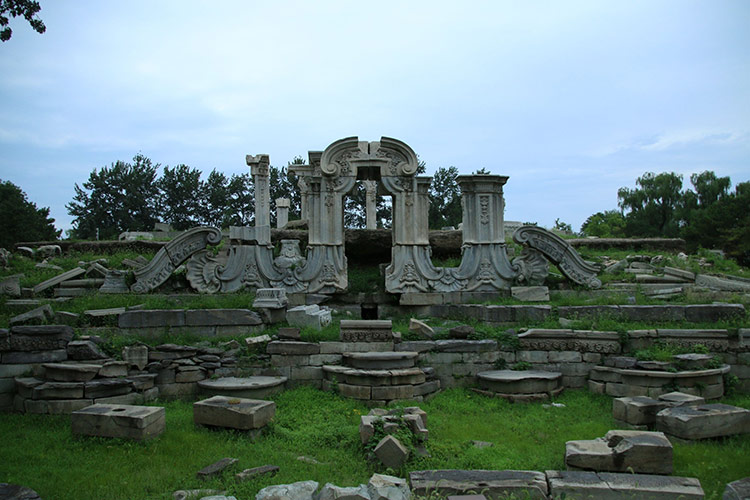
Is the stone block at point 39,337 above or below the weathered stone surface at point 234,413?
above

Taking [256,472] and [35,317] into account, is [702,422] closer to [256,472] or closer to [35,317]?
[256,472]

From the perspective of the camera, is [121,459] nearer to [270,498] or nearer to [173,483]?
[173,483]

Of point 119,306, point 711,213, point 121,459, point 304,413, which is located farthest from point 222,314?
point 711,213

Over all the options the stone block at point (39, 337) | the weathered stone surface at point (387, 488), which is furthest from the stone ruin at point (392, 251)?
the weathered stone surface at point (387, 488)

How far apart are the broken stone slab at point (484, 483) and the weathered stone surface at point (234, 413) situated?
2.08 meters

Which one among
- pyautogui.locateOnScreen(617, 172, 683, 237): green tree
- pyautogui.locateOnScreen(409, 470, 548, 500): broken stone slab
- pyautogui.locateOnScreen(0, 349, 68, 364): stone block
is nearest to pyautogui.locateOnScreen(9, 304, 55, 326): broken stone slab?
pyautogui.locateOnScreen(0, 349, 68, 364): stone block

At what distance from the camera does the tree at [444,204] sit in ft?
91.4

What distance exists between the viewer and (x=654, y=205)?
1467 inches

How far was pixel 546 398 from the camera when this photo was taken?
309 inches

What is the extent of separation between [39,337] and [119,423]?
8.58 feet

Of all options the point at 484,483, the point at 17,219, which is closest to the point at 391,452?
the point at 484,483

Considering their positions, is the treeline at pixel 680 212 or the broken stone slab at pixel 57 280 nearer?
the broken stone slab at pixel 57 280

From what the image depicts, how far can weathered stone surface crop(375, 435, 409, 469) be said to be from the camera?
17.4ft

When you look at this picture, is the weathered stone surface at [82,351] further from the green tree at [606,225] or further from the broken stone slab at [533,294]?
the green tree at [606,225]
